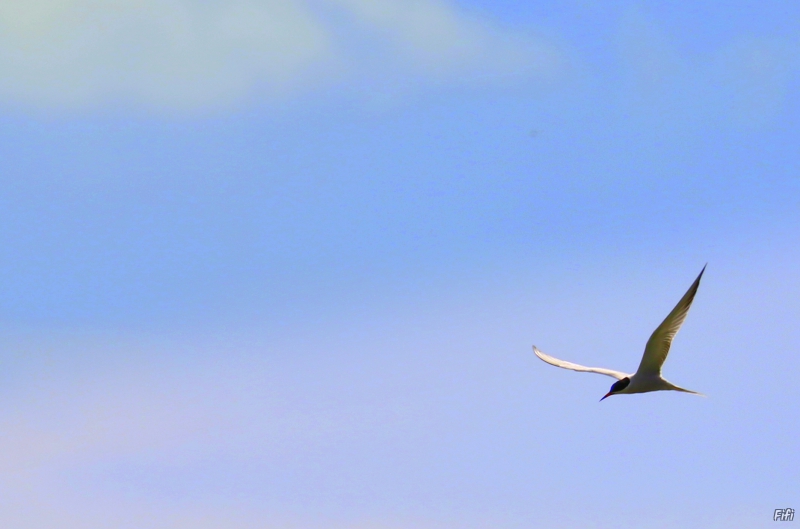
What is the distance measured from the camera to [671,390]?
4194cm

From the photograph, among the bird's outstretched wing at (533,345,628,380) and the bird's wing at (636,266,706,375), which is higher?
the bird's outstretched wing at (533,345,628,380)

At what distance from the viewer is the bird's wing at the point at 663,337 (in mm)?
38031

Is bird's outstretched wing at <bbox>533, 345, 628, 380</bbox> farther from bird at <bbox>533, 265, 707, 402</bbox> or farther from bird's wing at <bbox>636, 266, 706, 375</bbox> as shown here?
bird's wing at <bbox>636, 266, 706, 375</bbox>

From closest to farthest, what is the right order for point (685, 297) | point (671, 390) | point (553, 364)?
point (685, 297) → point (671, 390) → point (553, 364)

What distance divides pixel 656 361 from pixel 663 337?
59.9 inches

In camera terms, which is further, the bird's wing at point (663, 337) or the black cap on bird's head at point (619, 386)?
the black cap on bird's head at point (619, 386)

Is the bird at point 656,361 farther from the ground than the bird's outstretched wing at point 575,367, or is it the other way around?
the bird's outstretched wing at point 575,367

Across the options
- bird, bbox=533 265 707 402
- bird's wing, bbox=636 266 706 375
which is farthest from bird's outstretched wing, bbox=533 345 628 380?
bird's wing, bbox=636 266 706 375

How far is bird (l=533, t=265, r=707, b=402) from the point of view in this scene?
38.4m

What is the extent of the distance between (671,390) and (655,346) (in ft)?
9.14

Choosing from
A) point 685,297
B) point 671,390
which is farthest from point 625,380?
point 685,297

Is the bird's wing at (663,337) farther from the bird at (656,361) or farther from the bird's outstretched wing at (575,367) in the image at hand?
the bird's outstretched wing at (575,367)

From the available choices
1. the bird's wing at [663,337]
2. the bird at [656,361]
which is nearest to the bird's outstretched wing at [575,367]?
the bird at [656,361]

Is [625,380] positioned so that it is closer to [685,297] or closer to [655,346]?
[655,346]
